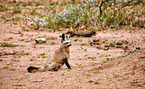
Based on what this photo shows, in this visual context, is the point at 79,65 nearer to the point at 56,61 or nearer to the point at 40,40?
the point at 56,61

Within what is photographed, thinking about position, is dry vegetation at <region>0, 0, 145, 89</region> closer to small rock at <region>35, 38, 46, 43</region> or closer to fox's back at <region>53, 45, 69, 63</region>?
small rock at <region>35, 38, 46, 43</region>

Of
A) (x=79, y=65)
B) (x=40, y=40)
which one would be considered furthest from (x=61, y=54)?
(x=40, y=40)

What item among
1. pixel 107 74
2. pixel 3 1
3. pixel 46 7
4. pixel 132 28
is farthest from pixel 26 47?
pixel 3 1

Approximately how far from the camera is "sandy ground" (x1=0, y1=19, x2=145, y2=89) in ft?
17.1

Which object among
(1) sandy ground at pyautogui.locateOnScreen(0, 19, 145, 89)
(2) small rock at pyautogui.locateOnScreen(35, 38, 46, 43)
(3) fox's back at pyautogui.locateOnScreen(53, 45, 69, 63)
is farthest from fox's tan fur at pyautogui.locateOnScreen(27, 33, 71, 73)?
(2) small rock at pyautogui.locateOnScreen(35, 38, 46, 43)

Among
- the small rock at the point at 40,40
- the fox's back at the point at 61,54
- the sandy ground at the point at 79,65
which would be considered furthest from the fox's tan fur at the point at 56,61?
the small rock at the point at 40,40

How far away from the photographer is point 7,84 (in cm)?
539

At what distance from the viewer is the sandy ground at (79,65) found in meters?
5.21

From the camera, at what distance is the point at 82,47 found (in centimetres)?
1026

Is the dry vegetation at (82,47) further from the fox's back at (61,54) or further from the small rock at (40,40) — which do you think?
the fox's back at (61,54)

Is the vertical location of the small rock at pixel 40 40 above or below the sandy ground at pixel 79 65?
above

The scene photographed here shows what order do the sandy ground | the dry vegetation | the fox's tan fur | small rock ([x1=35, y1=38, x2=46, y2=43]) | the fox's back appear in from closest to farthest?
1. the sandy ground
2. the dry vegetation
3. the fox's tan fur
4. the fox's back
5. small rock ([x1=35, y1=38, x2=46, y2=43])

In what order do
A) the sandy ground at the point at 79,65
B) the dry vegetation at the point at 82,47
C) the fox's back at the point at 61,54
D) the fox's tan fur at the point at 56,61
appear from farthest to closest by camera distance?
the fox's back at the point at 61,54 → the fox's tan fur at the point at 56,61 → the dry vegetation at the point at 82,47 → the sandy ground at the point at 79,65

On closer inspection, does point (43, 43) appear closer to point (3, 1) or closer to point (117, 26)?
point (117, 26)
